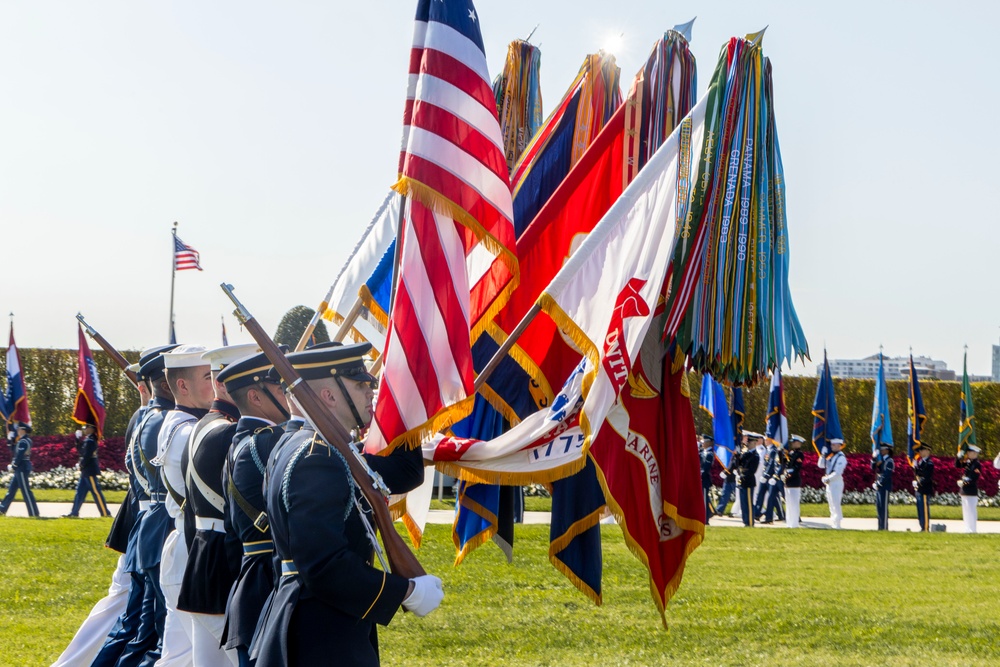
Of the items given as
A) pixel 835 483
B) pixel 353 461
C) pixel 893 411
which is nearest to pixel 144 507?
pixel 353 461

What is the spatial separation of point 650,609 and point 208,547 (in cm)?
516

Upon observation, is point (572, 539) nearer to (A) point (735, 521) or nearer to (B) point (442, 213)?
(B) point (442, 213)

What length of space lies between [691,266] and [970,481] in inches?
588

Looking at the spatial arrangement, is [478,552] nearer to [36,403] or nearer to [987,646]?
[987,646]

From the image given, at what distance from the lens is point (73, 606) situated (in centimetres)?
905

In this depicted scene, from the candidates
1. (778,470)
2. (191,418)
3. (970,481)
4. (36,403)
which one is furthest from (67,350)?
(191,418)

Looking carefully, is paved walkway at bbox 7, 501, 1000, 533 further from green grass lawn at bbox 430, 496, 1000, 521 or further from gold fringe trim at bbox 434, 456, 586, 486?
gold fringe trim at bbox 434, 456, 586, 486

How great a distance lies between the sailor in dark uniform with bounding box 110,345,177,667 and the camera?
19.1 feet

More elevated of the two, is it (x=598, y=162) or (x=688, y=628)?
(x=598, y=162)

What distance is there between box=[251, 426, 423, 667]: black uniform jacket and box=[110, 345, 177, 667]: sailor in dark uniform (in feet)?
8.12

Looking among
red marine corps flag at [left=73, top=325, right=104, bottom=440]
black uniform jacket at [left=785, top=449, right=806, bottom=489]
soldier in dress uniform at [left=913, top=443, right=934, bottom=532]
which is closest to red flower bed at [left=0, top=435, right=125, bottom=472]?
red marine corps flag at [left=73, top=325, right=104, bottom=440]

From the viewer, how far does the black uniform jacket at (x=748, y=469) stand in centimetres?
1795

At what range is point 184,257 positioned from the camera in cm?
2092

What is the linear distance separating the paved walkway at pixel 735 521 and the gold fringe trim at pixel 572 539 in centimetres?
1120
